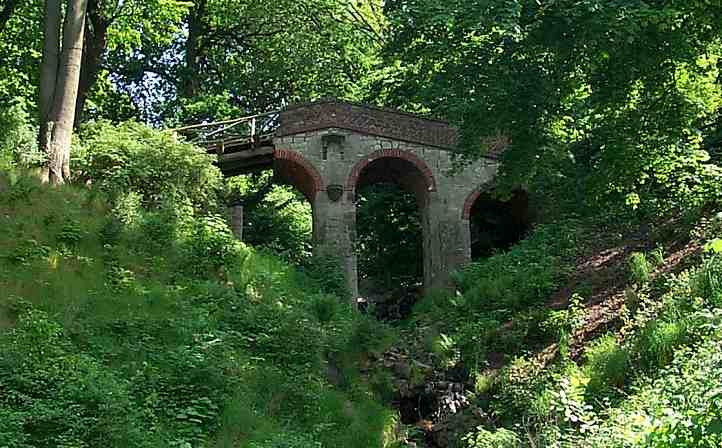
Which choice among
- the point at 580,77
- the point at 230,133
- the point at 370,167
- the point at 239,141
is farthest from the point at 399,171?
the point at 580,77

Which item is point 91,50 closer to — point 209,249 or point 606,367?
point 209,249

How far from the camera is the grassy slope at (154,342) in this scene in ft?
27.6

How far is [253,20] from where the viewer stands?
26312 millimetres

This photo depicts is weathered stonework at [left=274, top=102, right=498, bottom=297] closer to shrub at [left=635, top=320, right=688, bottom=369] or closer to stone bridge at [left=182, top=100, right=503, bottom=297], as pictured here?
stone bridge at [left=182, top=100, right=503, bottom=297]

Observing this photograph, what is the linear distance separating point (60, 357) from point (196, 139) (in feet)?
36.6

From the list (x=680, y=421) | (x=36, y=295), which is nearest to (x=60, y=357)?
(x=36, y=295)

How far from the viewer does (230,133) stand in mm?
20656

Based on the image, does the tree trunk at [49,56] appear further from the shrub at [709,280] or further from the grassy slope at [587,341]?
the shrub at [709,280]

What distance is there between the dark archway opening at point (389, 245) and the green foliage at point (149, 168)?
6799 millimetres

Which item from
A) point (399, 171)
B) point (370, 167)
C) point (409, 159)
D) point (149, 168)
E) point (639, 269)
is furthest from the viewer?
point (399, 171)

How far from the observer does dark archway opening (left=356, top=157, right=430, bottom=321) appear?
905 inches

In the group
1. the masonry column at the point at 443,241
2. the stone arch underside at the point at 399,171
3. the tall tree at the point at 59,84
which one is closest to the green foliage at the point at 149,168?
the tall tree at the point at 59,84

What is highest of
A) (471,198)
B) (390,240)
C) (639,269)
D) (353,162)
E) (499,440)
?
(353,162)

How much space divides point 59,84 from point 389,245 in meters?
10.9
